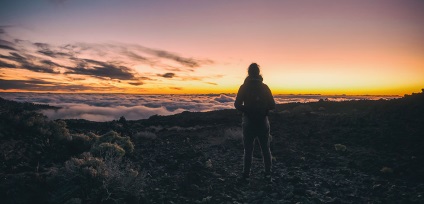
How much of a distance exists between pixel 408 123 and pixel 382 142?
3.51 meters

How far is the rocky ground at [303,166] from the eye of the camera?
21.6ft

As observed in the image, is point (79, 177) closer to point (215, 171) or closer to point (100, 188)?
point (100, 188)

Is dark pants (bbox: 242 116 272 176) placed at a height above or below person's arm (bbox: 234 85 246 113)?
below

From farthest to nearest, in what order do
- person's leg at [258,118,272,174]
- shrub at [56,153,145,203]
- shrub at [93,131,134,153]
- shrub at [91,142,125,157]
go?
1. shrub at [93,131,134,153]
2. shrub at [91,142,125,157]
3. person's leg at [258,118,272,174]
4. shrub at [56,153,145,203]

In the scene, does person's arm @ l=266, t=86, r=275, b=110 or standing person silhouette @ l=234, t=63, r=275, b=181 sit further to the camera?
person's arm @ l=266, t=86, r=275, b=110

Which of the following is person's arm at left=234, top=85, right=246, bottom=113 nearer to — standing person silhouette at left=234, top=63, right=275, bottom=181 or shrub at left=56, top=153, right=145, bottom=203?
standing person silhouette at left=234, top=63, right=275, bottom=181

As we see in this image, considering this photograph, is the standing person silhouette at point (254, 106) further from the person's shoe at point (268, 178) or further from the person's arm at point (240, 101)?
the person's shoe at point (268, 178)

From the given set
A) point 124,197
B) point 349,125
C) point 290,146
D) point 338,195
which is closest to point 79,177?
point 124,197

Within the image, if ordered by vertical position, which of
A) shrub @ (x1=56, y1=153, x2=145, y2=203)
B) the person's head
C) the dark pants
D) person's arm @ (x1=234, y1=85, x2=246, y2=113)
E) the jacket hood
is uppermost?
the person's head

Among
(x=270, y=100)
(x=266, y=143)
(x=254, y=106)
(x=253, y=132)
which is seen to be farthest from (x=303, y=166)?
(x=254, y=106)

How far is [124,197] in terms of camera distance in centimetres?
579

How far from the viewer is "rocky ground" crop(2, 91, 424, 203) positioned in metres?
6.59

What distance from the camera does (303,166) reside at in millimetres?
9328

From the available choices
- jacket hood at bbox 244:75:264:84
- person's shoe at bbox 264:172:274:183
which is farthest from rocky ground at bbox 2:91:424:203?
jacket hood at bbox 244:75:264:84
